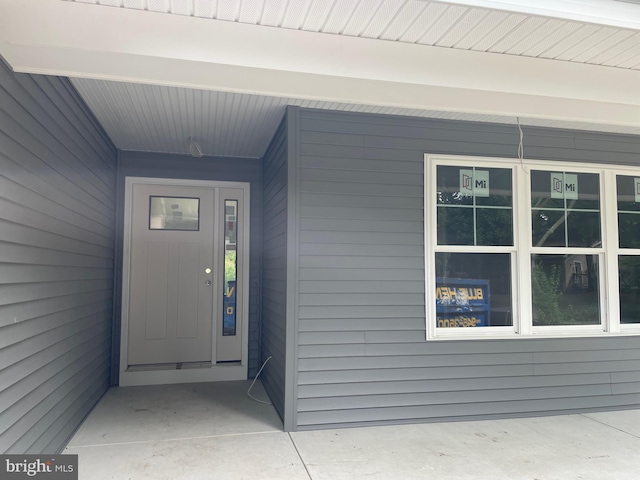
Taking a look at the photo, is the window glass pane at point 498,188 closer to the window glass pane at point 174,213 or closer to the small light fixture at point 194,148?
the small light fixture at point 194,148

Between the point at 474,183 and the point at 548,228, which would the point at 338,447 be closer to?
the point at 474,183

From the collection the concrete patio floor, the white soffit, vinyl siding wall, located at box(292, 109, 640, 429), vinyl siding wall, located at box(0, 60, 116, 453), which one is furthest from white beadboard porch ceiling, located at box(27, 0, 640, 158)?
the concrete patio floor

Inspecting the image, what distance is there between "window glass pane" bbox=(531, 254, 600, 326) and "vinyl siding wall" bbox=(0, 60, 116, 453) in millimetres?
3678

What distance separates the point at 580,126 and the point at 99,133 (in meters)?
4.23

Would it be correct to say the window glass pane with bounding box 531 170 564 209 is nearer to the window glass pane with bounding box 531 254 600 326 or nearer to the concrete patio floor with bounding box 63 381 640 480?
the window glass pane with bounding box 531 254 600 326

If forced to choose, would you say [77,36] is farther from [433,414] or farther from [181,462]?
[433,414]

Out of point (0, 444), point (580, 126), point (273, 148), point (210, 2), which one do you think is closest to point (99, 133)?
point (273, 148)

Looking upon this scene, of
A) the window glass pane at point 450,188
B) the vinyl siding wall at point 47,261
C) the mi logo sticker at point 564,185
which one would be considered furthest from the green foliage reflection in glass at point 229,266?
the mi logo sticker at point 564,185

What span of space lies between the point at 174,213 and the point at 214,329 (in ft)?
4.44

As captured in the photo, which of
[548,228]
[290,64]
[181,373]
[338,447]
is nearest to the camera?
[290,64]

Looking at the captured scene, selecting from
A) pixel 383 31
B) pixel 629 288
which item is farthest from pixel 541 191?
pixel 383 31

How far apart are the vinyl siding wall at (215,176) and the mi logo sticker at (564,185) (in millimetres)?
2953

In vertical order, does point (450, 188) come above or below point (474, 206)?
above

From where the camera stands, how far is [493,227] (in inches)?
148
